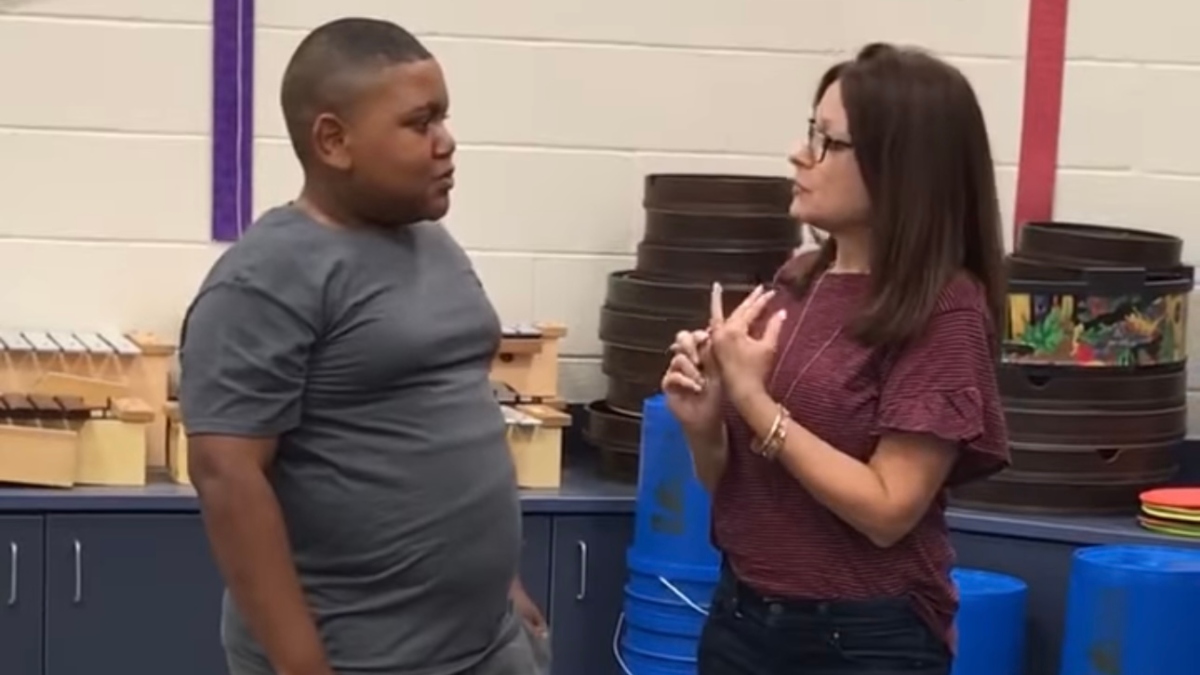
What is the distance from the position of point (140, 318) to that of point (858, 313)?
71.0 inches

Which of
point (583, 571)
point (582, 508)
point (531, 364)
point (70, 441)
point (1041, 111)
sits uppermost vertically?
point (1041, 111)

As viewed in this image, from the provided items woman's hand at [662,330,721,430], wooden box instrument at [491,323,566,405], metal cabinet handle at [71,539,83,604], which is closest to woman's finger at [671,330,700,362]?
woman's hand at [662,330,721,430]

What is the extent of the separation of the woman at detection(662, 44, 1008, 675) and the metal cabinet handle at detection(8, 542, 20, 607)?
1390 millimetres

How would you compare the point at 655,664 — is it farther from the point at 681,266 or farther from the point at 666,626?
the point at 681,266

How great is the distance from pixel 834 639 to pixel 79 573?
1.50 metres

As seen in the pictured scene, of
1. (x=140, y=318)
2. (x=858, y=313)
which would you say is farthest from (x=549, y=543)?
(x=858, y=313)

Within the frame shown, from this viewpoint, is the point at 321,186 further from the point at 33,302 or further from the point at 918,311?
the point at 33,302

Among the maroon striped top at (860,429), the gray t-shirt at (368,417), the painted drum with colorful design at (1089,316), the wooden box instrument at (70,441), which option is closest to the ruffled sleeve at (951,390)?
the maroon striped top at (860,429)

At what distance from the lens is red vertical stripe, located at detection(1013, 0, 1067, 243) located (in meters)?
3.42

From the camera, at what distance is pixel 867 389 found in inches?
75.7

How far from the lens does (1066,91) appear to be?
3.43 meters

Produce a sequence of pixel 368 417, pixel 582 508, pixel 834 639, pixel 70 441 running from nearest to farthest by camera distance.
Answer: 1. pixel 368 417
2. pixel 834 639
3. pixel 70 441
4. pixel 582 508

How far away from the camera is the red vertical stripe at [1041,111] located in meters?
3.42

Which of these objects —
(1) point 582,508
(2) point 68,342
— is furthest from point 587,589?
(2) point 68,342
